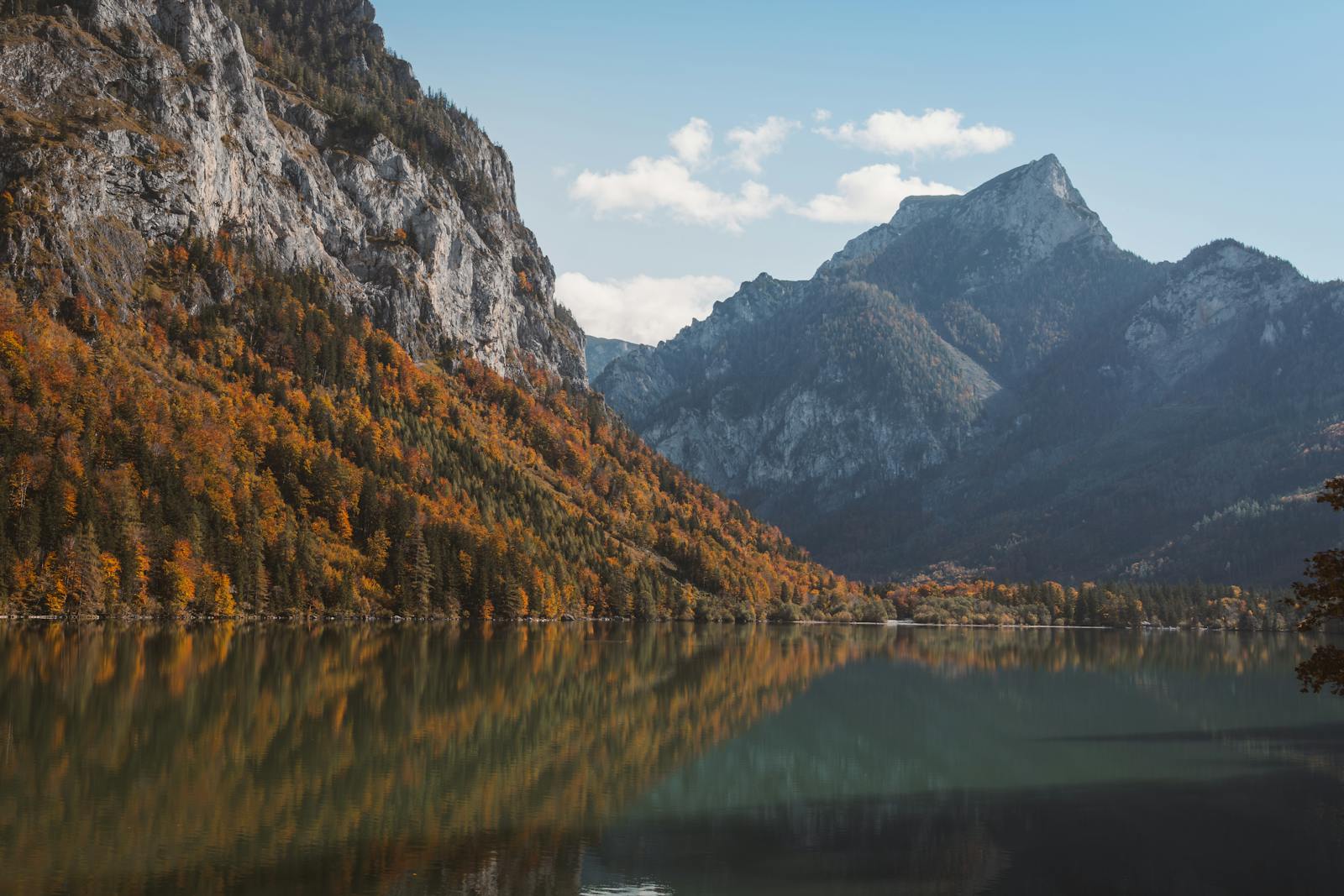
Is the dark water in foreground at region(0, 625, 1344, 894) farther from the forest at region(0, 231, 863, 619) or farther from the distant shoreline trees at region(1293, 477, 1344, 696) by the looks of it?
the forest at region(0, 231, 863, 619)

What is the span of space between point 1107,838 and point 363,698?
37454 millimetres

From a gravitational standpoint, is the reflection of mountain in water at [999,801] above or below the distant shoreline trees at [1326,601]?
below

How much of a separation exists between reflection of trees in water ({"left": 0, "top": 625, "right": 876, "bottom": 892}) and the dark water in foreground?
17 cm

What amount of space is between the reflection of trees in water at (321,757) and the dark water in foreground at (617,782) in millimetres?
168

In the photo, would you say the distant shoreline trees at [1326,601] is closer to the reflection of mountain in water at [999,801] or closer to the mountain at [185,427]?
the reflection of mountain in water at [999,801]

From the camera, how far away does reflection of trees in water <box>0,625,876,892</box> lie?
89.0 feet

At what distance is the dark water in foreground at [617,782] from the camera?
28000 millimetres

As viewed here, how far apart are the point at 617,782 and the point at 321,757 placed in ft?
36.4

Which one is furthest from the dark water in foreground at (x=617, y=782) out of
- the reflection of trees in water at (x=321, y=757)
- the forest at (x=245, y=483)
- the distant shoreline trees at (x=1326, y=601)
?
the forest at (x=245, y=483)

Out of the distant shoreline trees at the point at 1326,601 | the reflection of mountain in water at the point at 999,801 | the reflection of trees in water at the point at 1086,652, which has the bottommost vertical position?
the reflection of trees in water at the point at 1086,652

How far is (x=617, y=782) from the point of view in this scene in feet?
132

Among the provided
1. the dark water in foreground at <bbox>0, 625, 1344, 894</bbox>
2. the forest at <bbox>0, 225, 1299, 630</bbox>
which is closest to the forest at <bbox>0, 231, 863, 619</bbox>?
the forest at <bbox>0, 225, 1299, 630</bbox>

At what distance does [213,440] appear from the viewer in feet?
446

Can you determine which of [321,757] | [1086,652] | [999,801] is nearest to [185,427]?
[321,757]
